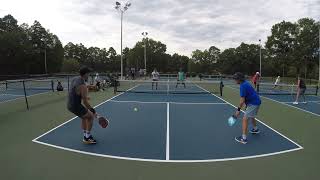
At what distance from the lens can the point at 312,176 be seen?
6.35m

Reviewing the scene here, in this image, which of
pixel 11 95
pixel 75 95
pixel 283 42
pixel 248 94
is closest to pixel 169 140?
pixel 248 94

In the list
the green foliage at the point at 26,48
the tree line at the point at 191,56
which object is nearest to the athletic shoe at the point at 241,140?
Result: the tree line at the point at 191,56

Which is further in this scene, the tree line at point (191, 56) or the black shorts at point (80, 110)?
the tree line at point (191, 56)

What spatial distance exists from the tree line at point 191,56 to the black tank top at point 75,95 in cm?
6106

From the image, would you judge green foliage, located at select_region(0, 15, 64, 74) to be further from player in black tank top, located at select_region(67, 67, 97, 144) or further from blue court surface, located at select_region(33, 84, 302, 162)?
player in black tank top, located at select_region(67, 67, 97, 144)

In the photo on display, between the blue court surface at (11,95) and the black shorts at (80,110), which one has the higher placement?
the black shorts at (80,110)

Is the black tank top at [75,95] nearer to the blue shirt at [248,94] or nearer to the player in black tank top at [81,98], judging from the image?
the player in black tank top at [81,98]

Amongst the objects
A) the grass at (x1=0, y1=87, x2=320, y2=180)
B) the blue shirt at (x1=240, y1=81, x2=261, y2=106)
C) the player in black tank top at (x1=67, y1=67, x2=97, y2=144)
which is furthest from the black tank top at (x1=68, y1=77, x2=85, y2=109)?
the blue shirt at (x1=240, y1=81, x2=261, y2=106)

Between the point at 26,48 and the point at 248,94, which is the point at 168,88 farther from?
the point at 26,48

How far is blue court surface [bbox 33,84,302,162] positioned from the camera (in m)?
7.87

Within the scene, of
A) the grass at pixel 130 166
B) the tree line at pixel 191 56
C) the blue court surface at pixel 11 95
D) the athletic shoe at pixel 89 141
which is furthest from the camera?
the tree line at pixel 191 56

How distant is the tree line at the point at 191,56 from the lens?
66375 mm

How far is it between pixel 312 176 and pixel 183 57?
125600 mm

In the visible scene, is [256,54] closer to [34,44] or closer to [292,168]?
[34,44]
